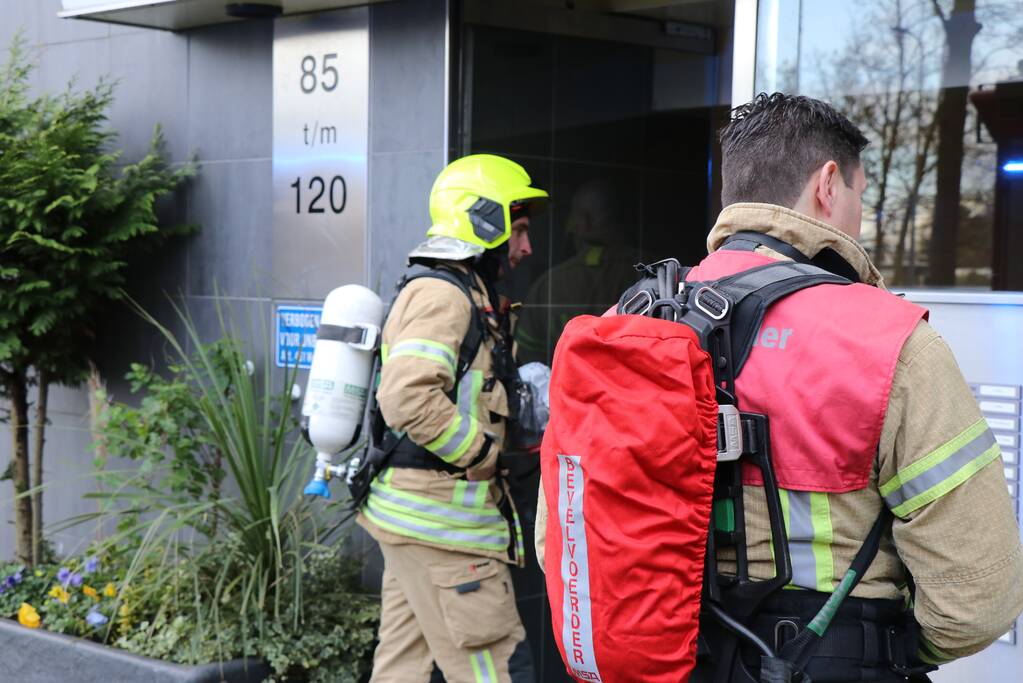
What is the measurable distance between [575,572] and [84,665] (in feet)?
12.8

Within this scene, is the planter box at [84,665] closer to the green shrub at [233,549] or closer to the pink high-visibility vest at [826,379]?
the green shrub at [233,549]

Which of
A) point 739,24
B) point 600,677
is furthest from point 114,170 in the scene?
point 600,677

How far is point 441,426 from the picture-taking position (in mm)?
3984

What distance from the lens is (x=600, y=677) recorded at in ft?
6.63

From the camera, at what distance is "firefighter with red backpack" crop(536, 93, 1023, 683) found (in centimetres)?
195

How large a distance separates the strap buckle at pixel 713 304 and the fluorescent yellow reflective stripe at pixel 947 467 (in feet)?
1.32

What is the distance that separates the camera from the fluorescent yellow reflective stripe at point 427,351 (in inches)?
157

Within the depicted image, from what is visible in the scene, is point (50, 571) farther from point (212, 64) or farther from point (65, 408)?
point (212, 64)

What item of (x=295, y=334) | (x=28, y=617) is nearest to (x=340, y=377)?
(x=295, y=334)

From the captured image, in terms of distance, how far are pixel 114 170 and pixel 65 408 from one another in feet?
5.19

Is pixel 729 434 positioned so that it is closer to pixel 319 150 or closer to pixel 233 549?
pixel 233 549

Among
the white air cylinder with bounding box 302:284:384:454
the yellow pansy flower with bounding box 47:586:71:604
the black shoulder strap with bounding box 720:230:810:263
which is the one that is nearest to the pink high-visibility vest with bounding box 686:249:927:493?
the black shoulder strap with bounding box 720:230:810:263

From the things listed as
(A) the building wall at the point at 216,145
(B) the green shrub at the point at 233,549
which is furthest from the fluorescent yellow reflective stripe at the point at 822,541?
(A) the building wall at the point at 216,145

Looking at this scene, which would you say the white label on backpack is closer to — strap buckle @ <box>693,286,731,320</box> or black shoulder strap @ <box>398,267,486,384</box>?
strap buckle @ <box>693,286,731,320</box>
